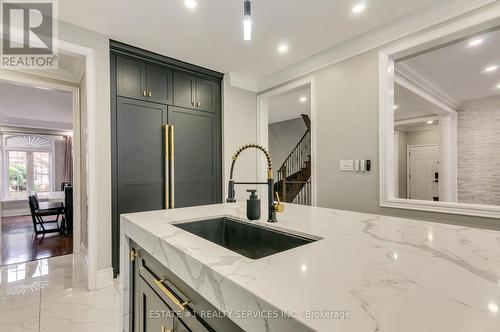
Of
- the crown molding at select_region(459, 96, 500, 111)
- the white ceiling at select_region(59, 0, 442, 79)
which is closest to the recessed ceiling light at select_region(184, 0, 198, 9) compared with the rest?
the white ceiling at select_region(59, 0, 442, 79)

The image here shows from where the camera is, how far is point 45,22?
216 cm

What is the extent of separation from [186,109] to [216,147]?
67cm

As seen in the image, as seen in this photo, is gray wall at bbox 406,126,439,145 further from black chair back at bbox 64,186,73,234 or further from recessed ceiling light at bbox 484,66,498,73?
black chair back at bbox 64,186,73,234

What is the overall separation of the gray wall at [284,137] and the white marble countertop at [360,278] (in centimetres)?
627

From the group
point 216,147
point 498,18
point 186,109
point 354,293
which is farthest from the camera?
point 216,147

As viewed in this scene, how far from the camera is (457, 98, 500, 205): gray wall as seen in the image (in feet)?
15.2

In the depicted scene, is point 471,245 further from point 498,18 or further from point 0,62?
point 0,62

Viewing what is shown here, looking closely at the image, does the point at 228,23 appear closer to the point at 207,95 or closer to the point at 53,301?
the point at 207,95

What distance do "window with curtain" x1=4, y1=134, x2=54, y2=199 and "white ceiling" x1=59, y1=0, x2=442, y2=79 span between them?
6492 mm

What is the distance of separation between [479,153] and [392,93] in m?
4.09

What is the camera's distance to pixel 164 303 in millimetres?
977

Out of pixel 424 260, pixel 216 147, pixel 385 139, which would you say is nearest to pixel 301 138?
pixel 216 147

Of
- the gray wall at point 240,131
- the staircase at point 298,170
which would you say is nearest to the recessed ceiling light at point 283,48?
the gray wall at point 240,131

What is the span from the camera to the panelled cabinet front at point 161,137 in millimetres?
2609
